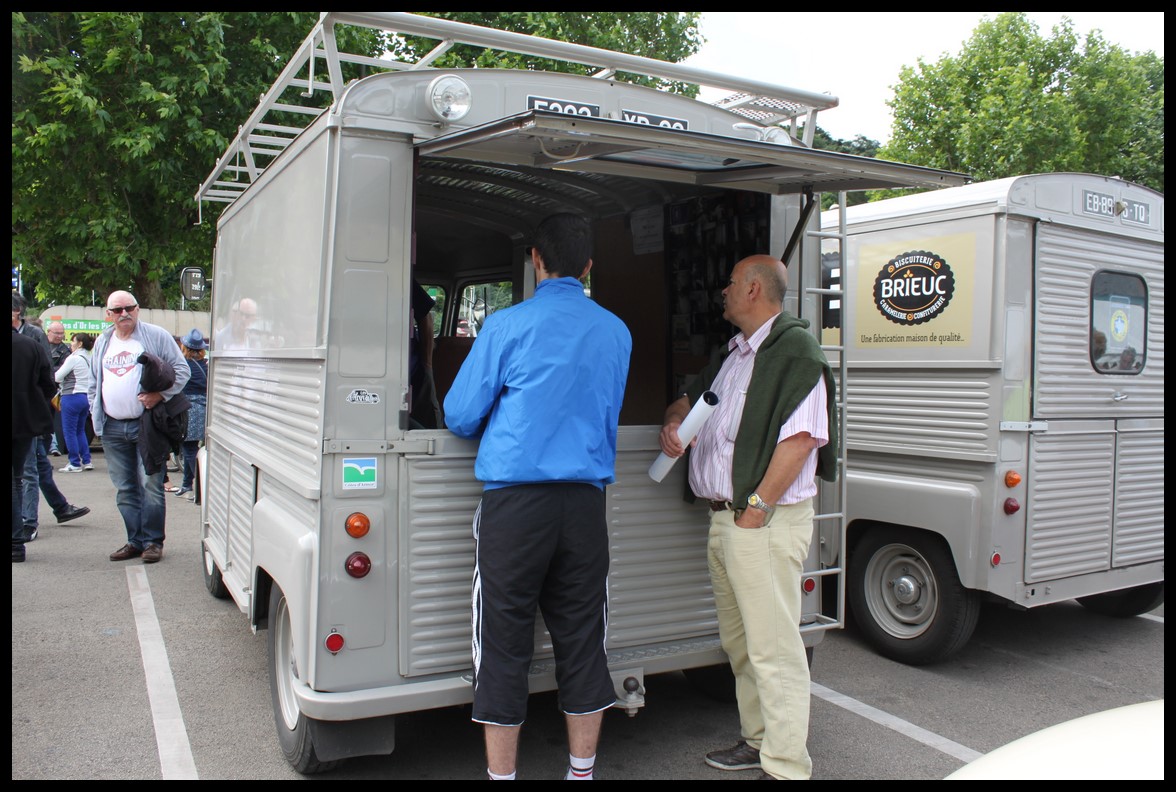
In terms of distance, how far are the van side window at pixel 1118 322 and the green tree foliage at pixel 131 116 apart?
31.8 ft

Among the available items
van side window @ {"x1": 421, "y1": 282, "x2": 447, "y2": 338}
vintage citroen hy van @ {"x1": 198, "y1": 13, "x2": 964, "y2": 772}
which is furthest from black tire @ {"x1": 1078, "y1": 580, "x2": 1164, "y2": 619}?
van side window @ {"x1": 421, "y1": 282, "x2": 447, "y2": 338}

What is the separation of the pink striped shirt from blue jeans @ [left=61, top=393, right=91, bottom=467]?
11025mm

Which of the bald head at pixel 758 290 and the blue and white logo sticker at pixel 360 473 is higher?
the bald head at pixel 758 290

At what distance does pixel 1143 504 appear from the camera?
5613 millimetres

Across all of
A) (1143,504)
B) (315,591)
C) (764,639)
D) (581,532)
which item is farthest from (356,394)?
(1143,504)

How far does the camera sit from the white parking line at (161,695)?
3797mm

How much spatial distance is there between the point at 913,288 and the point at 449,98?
326cm

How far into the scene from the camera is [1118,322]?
5516 mm

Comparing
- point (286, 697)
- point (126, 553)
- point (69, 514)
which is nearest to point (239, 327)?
point (286, 697)

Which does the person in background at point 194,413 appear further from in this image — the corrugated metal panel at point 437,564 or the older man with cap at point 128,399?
the corrugated metal panel at point 437,564

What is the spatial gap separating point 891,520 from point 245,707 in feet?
12.0

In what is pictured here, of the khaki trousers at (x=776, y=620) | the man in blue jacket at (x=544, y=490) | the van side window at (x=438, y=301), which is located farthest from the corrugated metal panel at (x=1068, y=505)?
the van side window at (x=438, y=301)

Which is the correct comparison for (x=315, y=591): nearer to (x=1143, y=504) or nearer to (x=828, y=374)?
(x=828, y=374)
